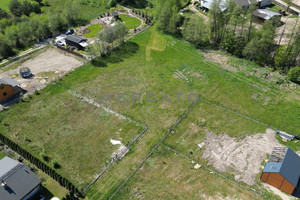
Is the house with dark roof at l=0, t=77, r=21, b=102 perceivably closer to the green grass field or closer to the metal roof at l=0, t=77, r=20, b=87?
the metal roof at l=0, t=77, r=20, b=87

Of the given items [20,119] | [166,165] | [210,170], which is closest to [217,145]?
[210,170]

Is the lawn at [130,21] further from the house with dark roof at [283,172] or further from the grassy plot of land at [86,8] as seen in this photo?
the house with dark roof at [283,172]

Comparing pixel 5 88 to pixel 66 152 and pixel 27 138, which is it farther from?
pixel 66 152

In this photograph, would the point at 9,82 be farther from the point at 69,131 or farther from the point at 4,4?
the point at 4,4

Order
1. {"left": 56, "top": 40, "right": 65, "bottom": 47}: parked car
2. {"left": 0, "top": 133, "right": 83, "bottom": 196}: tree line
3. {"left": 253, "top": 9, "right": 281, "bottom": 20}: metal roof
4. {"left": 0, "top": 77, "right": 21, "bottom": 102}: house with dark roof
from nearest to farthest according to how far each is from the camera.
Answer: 1. {"left": 0, "top": 133, "right": 83, "bottom": 196}: tree line
2. {"left": 0, "top": 77, "right": 21, "bottom": 102}: house with dark roof
3. {"left": 56, "top": 40, "right": 65, "bottom": 47}: parked car
4. {"left": 253, "top": 9, "right": 281, "bottom": 20}: metal roof

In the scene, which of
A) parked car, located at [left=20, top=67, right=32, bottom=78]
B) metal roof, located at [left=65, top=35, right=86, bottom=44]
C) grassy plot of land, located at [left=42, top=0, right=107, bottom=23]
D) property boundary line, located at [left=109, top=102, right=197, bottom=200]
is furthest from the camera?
grassy plot of land, located at [left=42, top=0, right=107, bottom=23]

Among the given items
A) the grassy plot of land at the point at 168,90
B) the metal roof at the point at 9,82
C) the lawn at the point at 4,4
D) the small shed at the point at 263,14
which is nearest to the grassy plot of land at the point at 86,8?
the lawn at the point at 4,4

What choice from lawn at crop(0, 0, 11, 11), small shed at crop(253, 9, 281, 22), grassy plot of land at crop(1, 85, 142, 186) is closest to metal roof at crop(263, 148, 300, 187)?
grassy plot of land at crop(1, 85, 142, 186)
